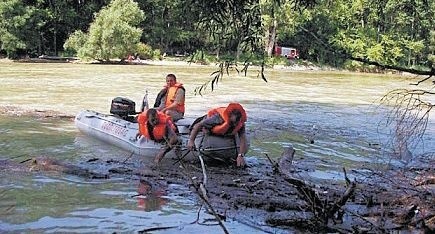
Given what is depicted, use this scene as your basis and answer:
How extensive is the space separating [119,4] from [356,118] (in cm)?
3067

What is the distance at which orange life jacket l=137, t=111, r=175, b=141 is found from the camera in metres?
8.85

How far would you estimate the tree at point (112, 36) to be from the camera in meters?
42.5

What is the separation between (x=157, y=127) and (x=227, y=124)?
45.4 inches

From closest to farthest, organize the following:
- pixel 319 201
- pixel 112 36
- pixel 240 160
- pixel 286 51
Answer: pixel 319 201 < pixel 240 160 < pixel 112 36 < pixel 286 51

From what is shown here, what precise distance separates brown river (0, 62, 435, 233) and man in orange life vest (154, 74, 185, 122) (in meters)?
1.06

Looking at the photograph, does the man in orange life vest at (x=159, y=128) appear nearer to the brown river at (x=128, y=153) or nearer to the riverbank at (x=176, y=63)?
the brown river at (x=128, y=153)

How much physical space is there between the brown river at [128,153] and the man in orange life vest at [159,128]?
535mm

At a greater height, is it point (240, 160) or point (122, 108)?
point (122, 108)

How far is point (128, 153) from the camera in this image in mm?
9734

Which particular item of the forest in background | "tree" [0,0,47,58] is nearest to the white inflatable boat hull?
the forest in background

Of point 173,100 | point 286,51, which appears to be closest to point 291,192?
point 173,100

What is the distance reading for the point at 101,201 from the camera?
696cm

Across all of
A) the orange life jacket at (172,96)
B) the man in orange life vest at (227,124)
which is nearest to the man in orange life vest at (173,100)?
the orange life jacket at (172,96)

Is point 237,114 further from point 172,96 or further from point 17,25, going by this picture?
point 17,25
